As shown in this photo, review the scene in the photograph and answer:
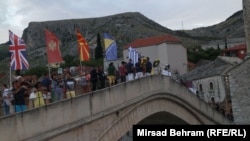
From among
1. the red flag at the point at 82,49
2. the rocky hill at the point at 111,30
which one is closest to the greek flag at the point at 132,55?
the red flag at the point at 82,49

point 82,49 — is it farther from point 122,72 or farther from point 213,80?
point 213,80

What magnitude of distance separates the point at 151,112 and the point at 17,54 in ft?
26.5

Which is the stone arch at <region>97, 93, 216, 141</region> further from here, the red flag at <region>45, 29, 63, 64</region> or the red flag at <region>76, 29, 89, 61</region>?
the red flag at <region>45, 29, 63, 64</region>

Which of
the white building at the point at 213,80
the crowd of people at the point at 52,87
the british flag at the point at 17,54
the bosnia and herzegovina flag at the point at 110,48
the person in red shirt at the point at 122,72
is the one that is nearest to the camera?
the crowd of people at the point at 52,87

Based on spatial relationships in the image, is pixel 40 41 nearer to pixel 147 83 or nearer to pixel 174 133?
pixel 147 83

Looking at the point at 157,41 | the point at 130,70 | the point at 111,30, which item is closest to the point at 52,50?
the point at 130,70

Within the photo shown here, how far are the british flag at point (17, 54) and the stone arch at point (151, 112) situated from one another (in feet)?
11.6

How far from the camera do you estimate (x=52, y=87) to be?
1487cm

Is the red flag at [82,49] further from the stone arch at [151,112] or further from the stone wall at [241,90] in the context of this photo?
the stone wall at [241,90]

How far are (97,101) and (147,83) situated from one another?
5.21 meters

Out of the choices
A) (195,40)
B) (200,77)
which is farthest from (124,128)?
(195,40)

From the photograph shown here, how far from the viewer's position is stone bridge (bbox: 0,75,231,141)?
→ 12867 mm

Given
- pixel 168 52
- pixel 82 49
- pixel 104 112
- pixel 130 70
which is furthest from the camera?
pixel 168 52

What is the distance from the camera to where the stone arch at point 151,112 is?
17.8 meters
